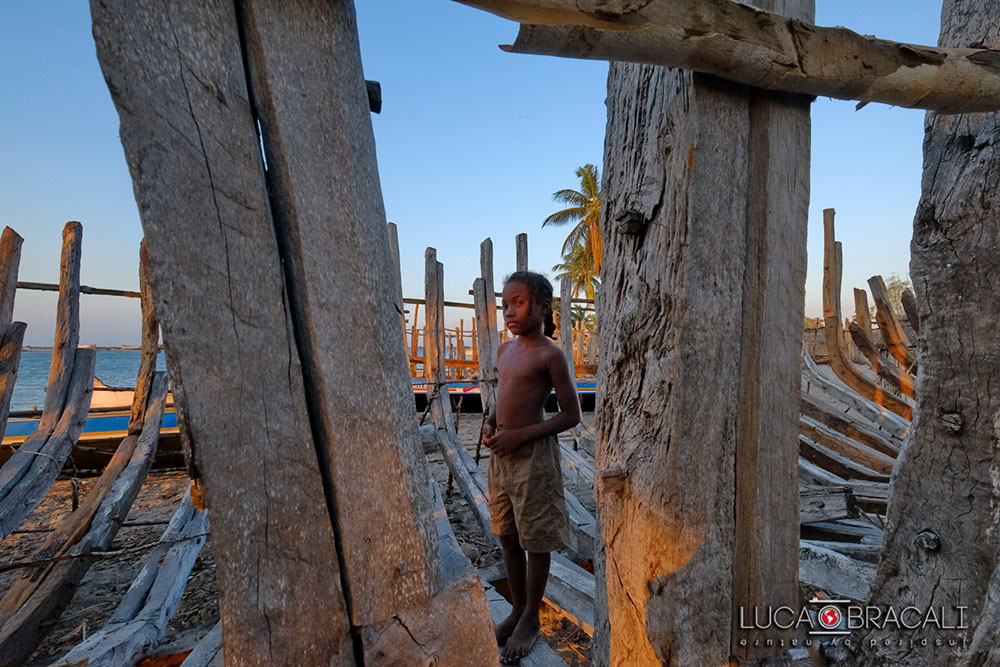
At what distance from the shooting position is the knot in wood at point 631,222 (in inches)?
52.1

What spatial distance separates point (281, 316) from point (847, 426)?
19.9 ft

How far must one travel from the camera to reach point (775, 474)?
50.2 inches

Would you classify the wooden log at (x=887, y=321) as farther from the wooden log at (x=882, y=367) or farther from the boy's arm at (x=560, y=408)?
the boy's arm at (x=560, y=408)

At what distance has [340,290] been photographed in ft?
2.83

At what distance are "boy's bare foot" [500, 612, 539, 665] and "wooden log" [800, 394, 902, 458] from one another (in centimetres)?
426

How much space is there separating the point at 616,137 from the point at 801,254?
691 mm

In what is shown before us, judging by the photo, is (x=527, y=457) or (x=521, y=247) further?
(x=521, y=247)

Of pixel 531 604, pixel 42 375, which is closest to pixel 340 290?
pixel 531 604

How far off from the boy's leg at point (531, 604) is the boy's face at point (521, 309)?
45.5 inches

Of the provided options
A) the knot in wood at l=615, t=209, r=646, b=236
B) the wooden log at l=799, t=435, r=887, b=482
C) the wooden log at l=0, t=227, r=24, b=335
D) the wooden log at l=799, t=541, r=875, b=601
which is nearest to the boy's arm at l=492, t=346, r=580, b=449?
the knot in wood at l=615, t=209, r=646, b=236

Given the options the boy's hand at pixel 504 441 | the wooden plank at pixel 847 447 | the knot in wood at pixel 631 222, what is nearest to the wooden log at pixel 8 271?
the boy's hand at pixel 504 441

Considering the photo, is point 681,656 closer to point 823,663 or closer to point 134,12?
point 823,663

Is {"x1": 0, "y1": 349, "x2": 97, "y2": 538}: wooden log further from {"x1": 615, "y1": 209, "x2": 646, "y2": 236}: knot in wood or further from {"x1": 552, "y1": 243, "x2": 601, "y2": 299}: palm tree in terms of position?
{"x1": 552, "y1": 243, "x2": 601, "y2": 299}: palm tree

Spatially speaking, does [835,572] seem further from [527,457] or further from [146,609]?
[146,609]
